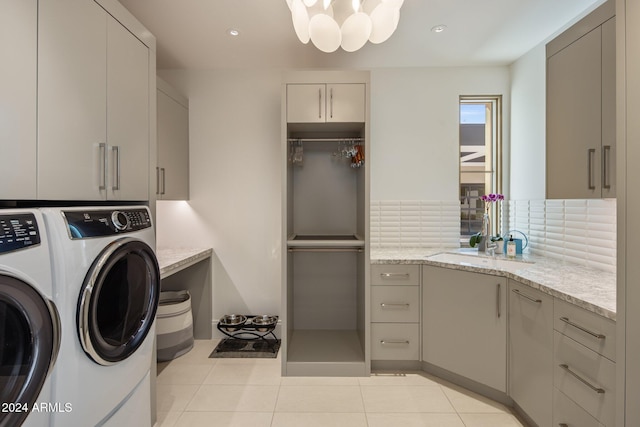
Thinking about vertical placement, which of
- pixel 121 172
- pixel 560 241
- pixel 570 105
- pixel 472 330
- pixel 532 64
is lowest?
pixel 472 330

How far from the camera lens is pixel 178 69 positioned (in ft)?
9.76

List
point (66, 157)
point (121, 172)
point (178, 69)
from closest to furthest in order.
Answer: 1. point (66, 157)
2. point (121, 172)
3. point (178, 69)

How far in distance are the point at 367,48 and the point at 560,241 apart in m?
2.08

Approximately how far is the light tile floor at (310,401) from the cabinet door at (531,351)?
0.25 m

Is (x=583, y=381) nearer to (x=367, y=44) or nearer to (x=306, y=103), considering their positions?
(x=306, y=103)

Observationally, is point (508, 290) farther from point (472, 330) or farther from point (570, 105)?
point (570, 105)

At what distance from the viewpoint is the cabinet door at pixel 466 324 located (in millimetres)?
A: 2010

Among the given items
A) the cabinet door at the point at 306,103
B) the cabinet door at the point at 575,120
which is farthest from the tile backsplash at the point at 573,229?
the cabinet door at the point at 306,103

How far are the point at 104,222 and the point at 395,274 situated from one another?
6.13 feet

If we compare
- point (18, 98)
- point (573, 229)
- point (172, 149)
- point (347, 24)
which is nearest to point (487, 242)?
point (573, 229)

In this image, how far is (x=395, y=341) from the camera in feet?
7.81

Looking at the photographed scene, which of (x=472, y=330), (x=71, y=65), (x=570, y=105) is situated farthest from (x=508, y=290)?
(x=71, y=65)

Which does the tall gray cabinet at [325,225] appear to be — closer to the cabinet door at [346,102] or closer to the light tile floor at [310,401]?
the cabinet door at [346,102]

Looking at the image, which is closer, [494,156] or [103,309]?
[103,309]
